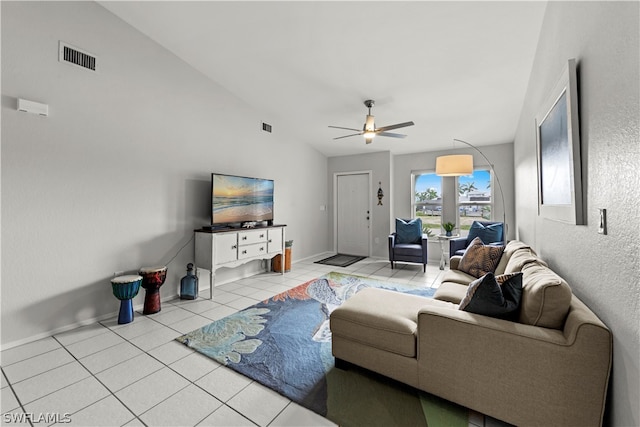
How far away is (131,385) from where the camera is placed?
5.93 ft

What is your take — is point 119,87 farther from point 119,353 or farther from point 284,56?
point 119,353

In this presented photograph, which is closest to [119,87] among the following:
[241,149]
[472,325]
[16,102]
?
[16,102]

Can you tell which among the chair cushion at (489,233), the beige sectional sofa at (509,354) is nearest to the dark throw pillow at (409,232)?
the chair cushion at (489,233)

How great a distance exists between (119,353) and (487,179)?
6343 millimetres

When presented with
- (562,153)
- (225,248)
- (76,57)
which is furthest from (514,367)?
(76,57)

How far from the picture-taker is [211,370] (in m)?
1.99

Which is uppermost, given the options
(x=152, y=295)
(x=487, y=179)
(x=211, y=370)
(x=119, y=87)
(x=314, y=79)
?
(x=314, y=79)

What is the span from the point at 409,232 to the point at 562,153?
372cm

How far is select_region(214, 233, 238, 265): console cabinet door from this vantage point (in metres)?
3.52

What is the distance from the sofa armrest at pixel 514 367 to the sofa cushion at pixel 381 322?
0.11m

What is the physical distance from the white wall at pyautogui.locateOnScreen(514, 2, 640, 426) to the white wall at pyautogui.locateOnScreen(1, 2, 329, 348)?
3.94m

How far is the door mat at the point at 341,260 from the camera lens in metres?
5.57

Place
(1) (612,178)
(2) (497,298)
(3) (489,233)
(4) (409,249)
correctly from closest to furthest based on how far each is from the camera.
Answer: (1) (612,178)
(2) (497,298)
(3) (489,233)
(4) (409,249)

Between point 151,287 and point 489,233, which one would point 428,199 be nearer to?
point 489,233
